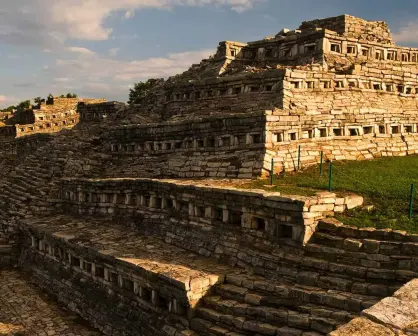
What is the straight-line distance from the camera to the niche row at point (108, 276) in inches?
418

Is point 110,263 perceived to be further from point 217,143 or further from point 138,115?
point 138,115

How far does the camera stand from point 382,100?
20422 millimetres

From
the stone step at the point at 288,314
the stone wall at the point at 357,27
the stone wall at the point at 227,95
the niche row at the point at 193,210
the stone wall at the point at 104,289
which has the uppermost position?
the stone wall at the point at 357,27

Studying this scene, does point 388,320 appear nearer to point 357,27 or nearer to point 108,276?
point 108,276

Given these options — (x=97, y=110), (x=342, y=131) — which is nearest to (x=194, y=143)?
(x=342, y=131)

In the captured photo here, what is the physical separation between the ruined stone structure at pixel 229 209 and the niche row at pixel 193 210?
0.06 metres

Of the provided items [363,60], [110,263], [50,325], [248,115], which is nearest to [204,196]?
[110,263]

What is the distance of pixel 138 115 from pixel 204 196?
45.5ft

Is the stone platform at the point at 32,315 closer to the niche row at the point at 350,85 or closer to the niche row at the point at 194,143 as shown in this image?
the niche row at the point at 194,143

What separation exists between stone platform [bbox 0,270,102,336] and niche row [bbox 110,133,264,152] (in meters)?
8.02

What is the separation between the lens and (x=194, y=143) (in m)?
17.6

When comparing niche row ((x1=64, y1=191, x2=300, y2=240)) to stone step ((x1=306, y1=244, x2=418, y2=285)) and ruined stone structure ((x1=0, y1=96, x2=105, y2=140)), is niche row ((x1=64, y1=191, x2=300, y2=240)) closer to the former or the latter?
stone step ((x1=306, y1=244, x2=418, y2=285))

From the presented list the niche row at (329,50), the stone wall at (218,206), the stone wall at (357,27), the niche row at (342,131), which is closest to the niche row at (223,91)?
the niche row at (342,131)

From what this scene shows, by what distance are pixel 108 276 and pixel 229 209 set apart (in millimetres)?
4554
